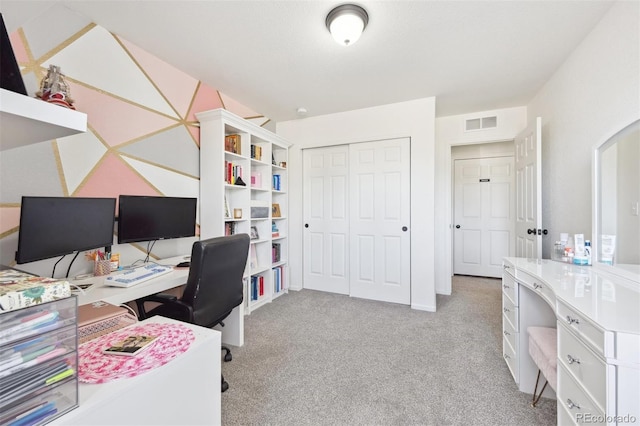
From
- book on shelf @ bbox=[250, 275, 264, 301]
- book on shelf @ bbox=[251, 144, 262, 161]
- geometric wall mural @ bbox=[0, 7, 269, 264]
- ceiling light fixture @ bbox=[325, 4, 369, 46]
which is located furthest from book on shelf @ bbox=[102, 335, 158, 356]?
book on shelf @ bbox=[251, 144, 262, 161]

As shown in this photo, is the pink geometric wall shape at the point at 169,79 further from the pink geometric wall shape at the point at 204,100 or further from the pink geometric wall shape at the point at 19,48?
the pink geometric wall shape at the point at 19,48

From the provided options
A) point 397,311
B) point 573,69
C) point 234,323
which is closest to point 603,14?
point 573,69

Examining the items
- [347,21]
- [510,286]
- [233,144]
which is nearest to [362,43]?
[347,21]

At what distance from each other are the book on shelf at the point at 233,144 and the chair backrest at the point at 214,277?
4.60 ft

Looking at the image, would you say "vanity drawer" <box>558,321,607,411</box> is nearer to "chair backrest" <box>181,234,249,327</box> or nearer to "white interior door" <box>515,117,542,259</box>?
"white interior door" <box>515,117,542,259</box>

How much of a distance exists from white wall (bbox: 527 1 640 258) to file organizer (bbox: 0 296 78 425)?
2.64 metres

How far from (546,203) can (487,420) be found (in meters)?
2.24

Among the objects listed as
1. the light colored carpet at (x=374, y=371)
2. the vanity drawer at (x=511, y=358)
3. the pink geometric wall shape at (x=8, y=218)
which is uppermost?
the pink geometric wall shape at (x=8, y=218)

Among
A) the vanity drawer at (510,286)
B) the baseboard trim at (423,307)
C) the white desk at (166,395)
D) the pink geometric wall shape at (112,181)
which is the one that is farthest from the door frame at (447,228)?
the pink geometric wall shape at (112,181)

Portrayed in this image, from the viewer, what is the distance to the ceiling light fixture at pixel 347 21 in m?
1.72

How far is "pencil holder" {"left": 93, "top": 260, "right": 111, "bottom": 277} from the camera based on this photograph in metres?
1.81

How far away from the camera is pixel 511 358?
1.84 m

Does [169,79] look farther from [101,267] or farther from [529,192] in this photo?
[529,192]

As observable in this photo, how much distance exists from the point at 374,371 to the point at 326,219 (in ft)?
6.96
